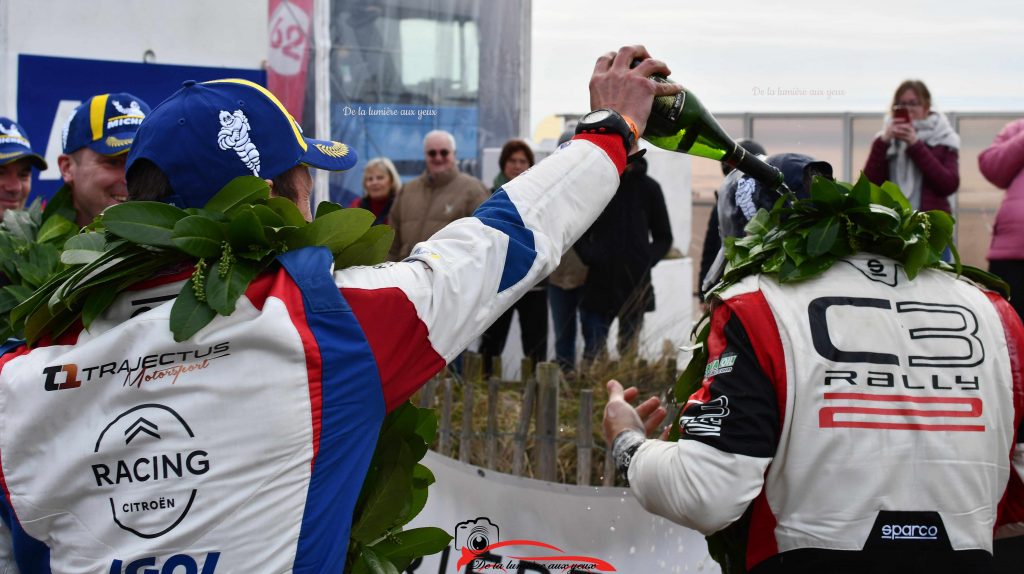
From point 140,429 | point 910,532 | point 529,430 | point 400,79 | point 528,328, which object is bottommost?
point 528,328

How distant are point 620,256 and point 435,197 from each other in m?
1.26

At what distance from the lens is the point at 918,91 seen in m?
6.56

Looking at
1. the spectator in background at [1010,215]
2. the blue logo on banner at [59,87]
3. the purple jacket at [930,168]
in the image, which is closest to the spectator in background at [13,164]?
the blue logo on banner at [59,87]

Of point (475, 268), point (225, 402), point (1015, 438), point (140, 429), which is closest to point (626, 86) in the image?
point (475, 268)

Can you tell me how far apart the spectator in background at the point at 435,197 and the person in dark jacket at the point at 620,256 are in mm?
798

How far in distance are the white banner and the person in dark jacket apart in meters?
3.37

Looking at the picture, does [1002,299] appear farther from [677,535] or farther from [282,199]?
[282,199]

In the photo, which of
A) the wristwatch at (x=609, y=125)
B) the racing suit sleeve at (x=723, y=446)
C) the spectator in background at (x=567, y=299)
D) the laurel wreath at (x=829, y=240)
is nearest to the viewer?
the wristwatch at (x=609, y=125)

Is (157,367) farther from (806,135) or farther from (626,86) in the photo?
(806,135)

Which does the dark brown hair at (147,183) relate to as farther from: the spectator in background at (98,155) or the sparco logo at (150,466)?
the spectator in background at (98,155)

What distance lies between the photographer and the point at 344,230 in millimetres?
1797

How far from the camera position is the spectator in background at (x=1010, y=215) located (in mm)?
6281

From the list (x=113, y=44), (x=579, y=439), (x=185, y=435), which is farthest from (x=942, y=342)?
(x=113, y=44)

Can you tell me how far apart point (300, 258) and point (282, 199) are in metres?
0.13
